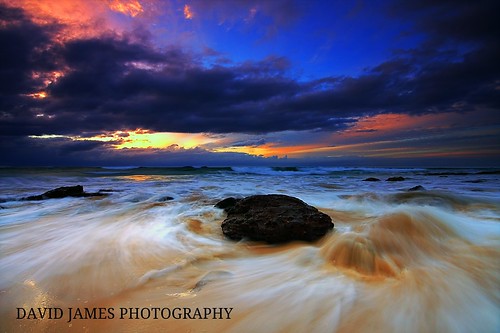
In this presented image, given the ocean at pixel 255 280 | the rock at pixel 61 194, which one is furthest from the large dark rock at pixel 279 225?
the rock at pixel 61 194

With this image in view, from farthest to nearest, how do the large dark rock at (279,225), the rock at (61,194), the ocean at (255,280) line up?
the rock at (61,194), the large dark rock at (279,225), the ocean at (255,280)

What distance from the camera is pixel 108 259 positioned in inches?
127

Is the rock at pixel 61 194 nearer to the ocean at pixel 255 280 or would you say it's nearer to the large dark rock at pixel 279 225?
the ocean at pixel 255 280

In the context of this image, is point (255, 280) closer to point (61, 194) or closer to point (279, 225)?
point (279, 225)

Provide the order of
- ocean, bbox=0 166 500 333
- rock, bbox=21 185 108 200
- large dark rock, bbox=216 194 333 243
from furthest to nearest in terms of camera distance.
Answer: rock, bbox=21 185 108 200 → large dark rock, bbox=216 194 333 243 → ocean, bbox=0 166 500 333

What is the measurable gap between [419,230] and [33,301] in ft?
14.2

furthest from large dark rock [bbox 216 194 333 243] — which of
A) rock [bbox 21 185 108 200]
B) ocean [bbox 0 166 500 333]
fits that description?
rock [bbox 21 185 108 200]

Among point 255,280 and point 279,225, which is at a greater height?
point 279,225

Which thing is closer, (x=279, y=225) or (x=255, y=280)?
(x=255, y=280)

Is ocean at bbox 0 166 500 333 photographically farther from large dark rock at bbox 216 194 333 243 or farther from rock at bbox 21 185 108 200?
rock at bbox 21 185 108 200

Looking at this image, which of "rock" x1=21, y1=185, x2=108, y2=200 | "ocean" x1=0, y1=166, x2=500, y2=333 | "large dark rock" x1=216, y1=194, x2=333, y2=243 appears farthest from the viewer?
"rock" x1=21, y1=185, x2=108, y2=200

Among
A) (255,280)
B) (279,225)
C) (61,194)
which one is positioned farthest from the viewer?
(61,194)

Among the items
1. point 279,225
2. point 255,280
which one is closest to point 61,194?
point 279,225

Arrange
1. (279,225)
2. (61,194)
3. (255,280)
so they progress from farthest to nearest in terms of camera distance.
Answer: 1. (61,194)
2. (279,225)
3. (255,280)
